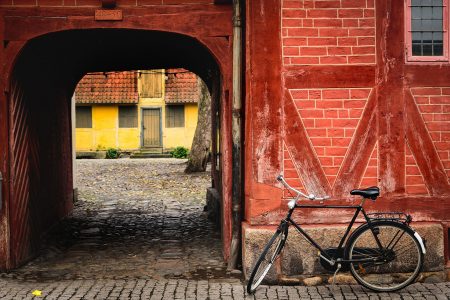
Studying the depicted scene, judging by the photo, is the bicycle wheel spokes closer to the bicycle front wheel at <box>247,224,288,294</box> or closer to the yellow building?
the bicycle front wheel at <box>247,224,288,294</box>

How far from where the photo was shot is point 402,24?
7086 millimetres

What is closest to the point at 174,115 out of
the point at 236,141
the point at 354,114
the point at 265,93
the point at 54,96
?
the point at 54,96

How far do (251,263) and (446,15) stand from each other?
3.54 meters

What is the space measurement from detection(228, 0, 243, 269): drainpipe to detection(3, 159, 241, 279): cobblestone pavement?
361 mm

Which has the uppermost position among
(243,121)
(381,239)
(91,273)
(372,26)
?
(372,26)

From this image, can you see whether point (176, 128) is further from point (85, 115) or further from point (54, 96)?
point (54, 96)

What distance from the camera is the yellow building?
118 ft

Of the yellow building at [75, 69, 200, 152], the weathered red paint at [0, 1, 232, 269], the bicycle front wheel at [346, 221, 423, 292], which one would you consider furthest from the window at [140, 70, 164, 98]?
the bicycle front wheel at [346, 221, 423, 292]

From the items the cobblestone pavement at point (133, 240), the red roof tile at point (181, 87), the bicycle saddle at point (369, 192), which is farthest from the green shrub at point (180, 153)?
the bicycle saddle at point (369, 192)

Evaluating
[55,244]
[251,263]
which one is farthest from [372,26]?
[55,244]

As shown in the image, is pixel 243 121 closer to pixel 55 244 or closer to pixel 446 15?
pixel 446 15

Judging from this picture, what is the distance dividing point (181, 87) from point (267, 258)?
29.9 metres

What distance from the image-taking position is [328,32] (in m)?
7.04

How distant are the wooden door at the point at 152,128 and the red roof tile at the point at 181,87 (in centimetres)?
111
